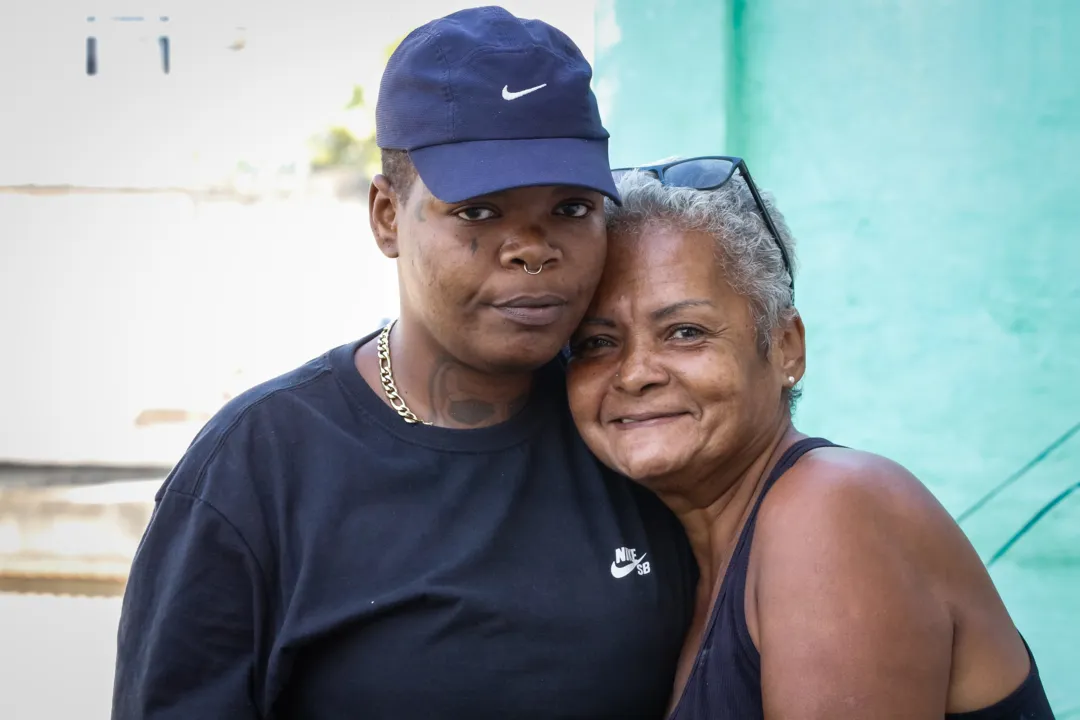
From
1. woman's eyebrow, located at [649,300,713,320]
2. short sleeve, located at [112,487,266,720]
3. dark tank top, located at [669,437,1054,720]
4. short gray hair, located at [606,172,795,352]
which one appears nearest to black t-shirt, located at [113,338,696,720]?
short sleeve, located at [112,487,266,720]

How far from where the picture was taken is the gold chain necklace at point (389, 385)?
200cm

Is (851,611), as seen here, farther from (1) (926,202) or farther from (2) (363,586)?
(1) (926,202)

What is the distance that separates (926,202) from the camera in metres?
3.46

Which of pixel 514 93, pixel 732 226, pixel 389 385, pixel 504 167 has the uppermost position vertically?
pixel 514 93

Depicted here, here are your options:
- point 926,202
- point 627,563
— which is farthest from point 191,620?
point 926,202

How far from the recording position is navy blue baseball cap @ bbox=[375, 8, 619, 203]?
73.0 inches

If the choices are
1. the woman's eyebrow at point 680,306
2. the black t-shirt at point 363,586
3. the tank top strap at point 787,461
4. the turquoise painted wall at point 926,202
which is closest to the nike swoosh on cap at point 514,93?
the woman's eyebrow at point 680,306

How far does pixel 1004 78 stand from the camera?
3.34m

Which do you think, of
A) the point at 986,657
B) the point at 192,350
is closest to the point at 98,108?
the point at 192,350

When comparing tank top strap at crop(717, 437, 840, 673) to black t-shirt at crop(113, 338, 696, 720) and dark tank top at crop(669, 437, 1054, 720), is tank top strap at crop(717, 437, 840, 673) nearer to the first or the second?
dark tank top at crop(669, 437, 1054, 720)

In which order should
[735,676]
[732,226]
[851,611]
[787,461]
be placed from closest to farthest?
[851,611] → [735,676] → [787,461] → [732,226]

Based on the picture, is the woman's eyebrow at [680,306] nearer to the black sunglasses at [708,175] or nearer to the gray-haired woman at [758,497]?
the gray-haired woman at [758,497]

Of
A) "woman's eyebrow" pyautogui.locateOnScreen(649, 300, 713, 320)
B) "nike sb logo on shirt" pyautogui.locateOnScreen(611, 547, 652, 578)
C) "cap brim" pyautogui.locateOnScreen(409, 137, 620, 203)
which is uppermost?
"cap brim" pyautogui.locateOnScreen(409, 137, 620, 203)

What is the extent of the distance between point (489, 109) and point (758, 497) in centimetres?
85
